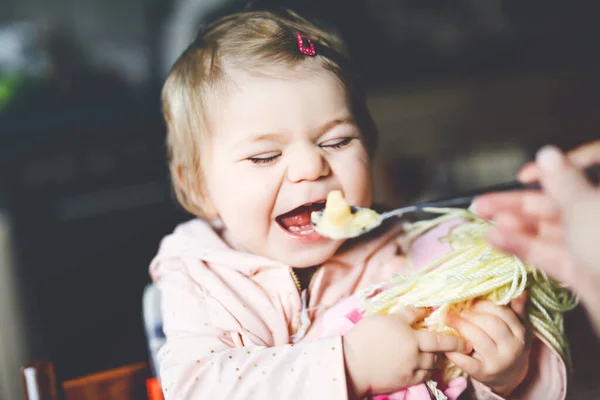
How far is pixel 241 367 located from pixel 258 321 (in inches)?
2.4

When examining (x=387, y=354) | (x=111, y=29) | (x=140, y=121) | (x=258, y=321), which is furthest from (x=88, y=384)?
(x=111, y=29)

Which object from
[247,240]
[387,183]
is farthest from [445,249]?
[387,183]

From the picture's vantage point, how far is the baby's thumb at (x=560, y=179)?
359 mm

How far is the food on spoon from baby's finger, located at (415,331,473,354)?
0.10 meters

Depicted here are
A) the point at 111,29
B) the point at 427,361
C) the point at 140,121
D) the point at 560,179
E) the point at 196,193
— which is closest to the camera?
the point at 560,179

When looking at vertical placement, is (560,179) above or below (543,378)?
above

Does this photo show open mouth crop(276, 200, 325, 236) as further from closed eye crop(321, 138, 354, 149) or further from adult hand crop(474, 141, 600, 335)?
adult hand crop(474, 141, 600, 335)

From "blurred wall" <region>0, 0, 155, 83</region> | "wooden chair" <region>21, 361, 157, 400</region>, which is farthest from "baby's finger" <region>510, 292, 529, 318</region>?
"blurred wall" <region>0, 0, 155, 83</region>

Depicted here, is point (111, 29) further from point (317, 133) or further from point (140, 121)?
point (317, 133)

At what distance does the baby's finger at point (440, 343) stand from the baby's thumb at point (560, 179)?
15 centimetres

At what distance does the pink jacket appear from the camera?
46cm

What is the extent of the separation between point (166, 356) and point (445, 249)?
0.88ft

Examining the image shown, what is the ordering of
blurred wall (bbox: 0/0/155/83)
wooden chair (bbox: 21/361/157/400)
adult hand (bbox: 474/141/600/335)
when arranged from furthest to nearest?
blurred wall (bbox: 0/0/155/83)
wooden chair (bbox: 21/361/157/400)
adult hand (bbox: 474/141/600/335)

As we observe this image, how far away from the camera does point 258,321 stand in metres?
0.52
